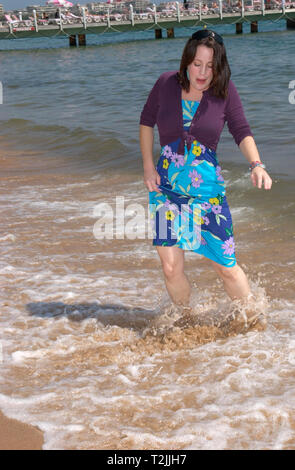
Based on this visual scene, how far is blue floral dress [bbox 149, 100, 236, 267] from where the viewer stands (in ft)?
11.2

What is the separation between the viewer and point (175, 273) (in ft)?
12.3

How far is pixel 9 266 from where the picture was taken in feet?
17.4

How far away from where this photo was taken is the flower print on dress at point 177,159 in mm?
3396

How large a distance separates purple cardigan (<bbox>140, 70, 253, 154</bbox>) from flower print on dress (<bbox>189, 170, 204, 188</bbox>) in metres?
0.14

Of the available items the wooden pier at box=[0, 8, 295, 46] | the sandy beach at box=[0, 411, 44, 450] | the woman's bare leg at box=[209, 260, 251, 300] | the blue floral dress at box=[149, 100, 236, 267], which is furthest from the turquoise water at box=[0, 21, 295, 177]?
the wooden pier at box=[0, 8, 295, 46]

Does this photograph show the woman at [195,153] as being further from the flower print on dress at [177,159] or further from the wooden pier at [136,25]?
the wooden pier at [136,25]

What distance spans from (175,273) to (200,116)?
0.97 meters

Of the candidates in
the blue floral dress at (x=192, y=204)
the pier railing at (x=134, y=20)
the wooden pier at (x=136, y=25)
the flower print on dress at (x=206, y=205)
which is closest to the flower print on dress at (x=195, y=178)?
the blue floral dress at (x=192, y=204)

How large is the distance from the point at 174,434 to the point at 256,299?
1.47 m

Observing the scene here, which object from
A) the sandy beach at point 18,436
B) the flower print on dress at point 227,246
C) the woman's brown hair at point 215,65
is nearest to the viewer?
the sandy beach at point 18,436

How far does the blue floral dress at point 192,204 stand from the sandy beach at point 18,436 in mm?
1252

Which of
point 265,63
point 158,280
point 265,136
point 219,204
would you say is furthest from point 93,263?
point 265,63
